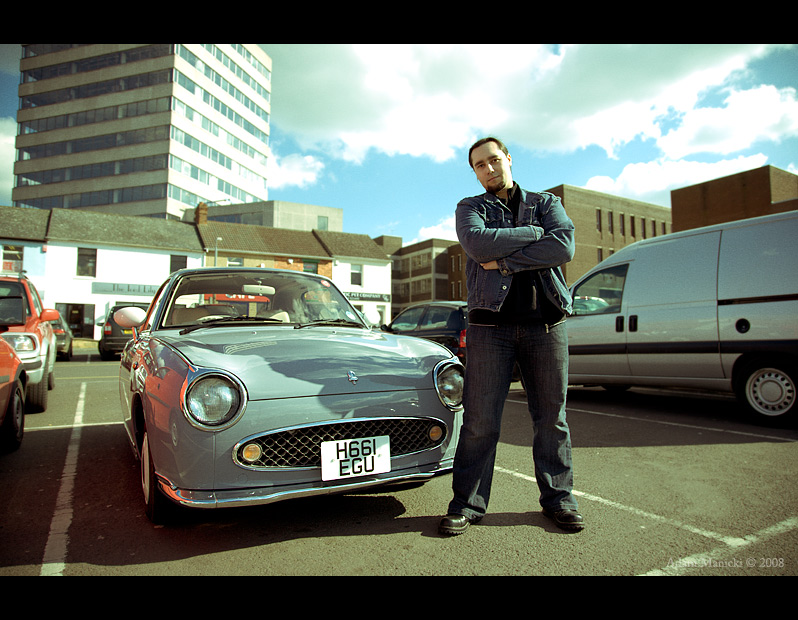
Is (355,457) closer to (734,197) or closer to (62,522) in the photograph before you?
(62,522)

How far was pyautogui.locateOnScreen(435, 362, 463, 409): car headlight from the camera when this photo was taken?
2.69 m

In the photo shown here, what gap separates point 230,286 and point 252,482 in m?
1.97

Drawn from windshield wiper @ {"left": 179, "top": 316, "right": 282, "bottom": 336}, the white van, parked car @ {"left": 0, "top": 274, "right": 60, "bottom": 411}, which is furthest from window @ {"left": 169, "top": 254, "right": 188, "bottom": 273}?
windshield wiper @ {"left": 179, "top": 316, "right": 282, "bottom": 336}

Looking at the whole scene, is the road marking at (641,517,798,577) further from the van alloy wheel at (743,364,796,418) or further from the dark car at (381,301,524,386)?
the dark car at (381,301,524,386)

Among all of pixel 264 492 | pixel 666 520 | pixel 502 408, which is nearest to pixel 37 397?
pixel 264 492

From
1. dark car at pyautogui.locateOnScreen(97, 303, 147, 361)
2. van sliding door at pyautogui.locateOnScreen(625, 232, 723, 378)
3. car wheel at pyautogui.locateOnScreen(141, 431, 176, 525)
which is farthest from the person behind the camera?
dark car at pyautogui.locateOnScreen(97, 303, 147, 361)

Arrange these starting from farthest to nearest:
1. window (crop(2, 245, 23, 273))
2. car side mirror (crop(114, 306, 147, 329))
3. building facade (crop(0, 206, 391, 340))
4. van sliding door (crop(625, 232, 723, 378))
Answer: building facade (crop(0, 206, 391, 340)) < window (crop(2, 245, 23, 273)) < van sliding door (crop(625, 232, 723, 378)) < car side mirror (crop(114, 306, 147, 329))

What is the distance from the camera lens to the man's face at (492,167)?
2.64m

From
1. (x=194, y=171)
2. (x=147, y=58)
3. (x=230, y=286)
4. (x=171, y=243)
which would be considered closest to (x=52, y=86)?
(x=147, y=58)

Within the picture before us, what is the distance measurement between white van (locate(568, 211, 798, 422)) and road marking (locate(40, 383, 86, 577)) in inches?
225

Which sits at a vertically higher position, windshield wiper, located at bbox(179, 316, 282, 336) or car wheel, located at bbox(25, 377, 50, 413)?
windshield wiper, located at bbox(179, 316, 282, 336)

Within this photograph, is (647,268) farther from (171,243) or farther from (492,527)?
(171,243)

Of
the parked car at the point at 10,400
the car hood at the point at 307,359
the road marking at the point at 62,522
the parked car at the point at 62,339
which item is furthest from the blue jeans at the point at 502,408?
the parked car at the point at 62,339

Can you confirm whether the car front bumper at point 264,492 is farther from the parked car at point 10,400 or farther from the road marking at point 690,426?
the road marking at point 690,426
